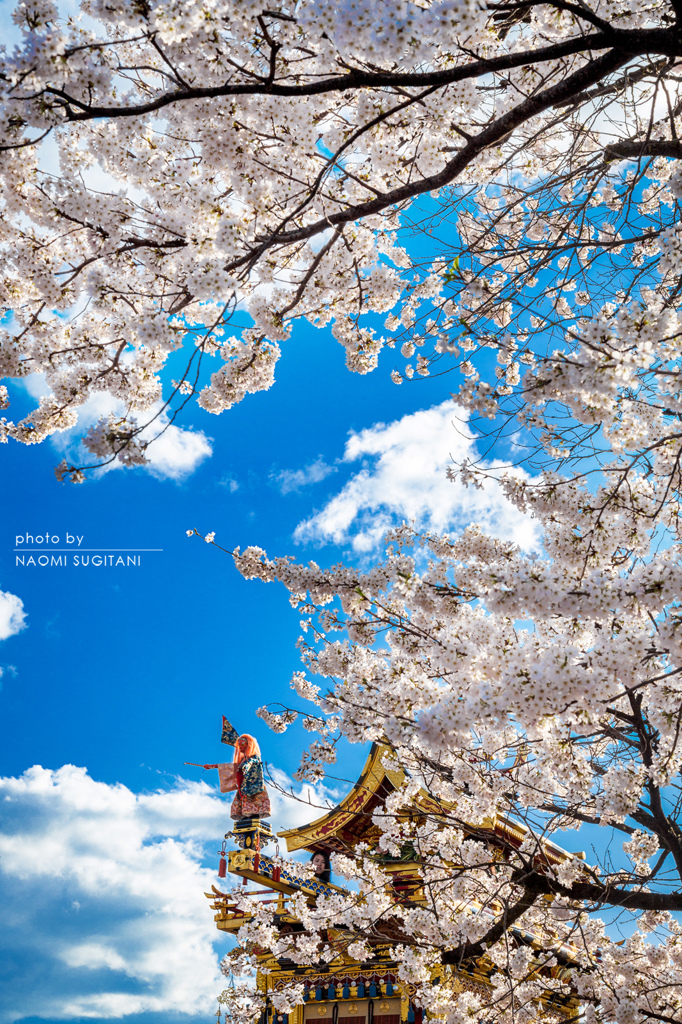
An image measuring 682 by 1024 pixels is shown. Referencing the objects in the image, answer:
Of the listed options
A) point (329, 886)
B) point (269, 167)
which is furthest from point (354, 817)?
point (269, 167)

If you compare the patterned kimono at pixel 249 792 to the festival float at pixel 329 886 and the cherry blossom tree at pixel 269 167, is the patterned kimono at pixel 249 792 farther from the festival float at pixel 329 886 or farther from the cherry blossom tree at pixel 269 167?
the cherry blossom tree at pixel 269 167

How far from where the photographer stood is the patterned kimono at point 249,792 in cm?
1167

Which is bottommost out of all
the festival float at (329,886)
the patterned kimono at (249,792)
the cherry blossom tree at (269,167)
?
the festival float at (329,886)

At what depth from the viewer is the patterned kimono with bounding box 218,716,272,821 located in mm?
11672

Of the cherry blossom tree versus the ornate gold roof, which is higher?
the cherry blossom tree

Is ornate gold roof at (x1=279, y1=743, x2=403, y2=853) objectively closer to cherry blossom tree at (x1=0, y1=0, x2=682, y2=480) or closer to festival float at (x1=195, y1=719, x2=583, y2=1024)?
festival float at (x1=195, y1=719, x2=583, y2=1024)

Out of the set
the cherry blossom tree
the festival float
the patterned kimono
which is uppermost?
the cherry blossom tree

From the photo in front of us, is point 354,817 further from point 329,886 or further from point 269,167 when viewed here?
point 269,167

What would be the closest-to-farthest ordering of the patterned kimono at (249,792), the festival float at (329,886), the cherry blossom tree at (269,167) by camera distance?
the cherry blossom tree at (269,167), the festival float at (329,886), the patterned kimono at (249,792)

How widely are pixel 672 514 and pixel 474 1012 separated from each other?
4936mm

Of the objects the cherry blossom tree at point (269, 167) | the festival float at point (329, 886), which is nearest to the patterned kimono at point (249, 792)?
the festival float at point (329, 886)

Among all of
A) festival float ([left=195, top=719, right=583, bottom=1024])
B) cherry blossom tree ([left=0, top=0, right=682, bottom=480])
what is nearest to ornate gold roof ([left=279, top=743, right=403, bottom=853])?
festival float ([left=195, top=719, right=583, bottom=1024])

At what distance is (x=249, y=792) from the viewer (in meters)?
11.8

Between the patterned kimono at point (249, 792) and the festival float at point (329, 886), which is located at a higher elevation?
the patterned kimono at point (249, 792)
